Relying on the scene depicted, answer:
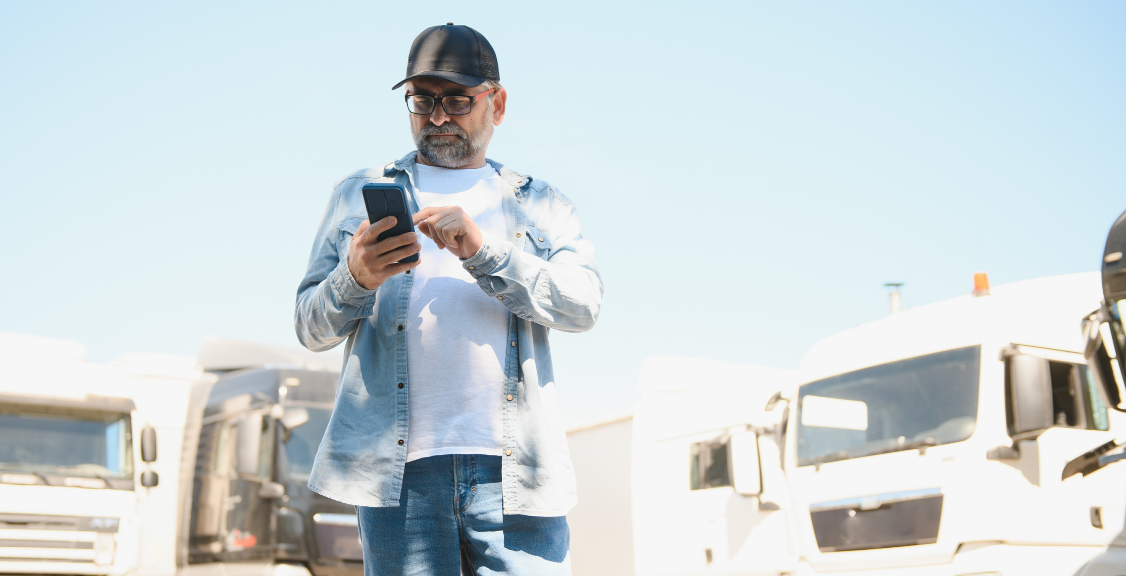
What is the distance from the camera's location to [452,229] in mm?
1812

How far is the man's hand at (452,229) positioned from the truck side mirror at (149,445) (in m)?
9.15

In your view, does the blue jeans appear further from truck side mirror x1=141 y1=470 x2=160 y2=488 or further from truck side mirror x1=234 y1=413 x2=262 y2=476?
truck side mirror x1=141 y1=470 x2=160 y2=488

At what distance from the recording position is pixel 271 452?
Result: 10141 mm

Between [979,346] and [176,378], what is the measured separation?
8.69 m

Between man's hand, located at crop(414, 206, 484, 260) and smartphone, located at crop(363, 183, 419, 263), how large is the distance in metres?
0.03

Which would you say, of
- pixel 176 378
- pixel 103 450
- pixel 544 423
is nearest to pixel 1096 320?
pixel 544 423

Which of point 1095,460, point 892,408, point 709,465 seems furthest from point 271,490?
point 1095,460

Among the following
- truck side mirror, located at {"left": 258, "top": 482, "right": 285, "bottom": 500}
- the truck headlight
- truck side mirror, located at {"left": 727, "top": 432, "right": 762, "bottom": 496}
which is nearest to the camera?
truck side mirror, located at {"left": 727, "top": 432, "right": 762, "bottom": 496}

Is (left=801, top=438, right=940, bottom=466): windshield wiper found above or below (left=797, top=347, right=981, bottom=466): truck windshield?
below

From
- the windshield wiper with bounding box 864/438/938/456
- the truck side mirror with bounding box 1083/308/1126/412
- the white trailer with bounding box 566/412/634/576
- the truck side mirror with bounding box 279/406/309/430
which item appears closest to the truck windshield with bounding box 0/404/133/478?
the truck side mirror with bounding box 279/406/309/430

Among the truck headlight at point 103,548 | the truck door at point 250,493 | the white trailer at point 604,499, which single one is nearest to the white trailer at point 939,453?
the white trailer at point 604,499

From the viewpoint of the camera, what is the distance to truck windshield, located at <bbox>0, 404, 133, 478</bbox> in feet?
31.2

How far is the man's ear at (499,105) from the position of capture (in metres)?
2.25

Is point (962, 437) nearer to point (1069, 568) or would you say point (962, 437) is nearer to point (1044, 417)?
point (1044, 417)
